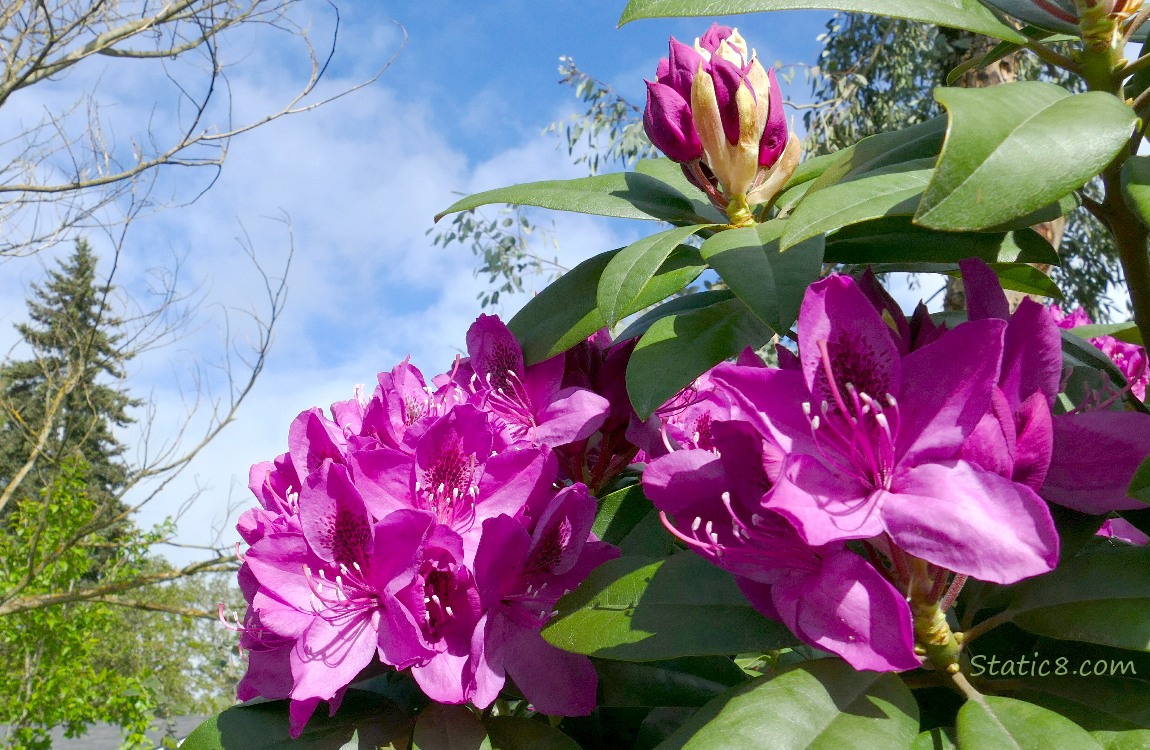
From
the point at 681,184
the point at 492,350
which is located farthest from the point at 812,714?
the point at 681,184

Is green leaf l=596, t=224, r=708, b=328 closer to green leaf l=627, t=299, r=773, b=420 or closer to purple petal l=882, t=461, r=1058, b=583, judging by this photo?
green leaf l=627, t=299, r=773, b=420

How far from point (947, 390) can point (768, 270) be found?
0.16 metres

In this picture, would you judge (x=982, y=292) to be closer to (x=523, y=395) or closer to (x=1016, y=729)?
(x=1016, y=729)

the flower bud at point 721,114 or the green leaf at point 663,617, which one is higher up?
the flower bud at point 721,114

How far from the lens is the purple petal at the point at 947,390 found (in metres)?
0.55

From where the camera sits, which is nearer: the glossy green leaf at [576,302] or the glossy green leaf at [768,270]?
the glossy green leaf at [768,270]

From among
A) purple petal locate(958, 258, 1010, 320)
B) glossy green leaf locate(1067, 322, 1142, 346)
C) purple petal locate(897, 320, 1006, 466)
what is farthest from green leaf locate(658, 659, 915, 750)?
glossy green leaf locate(1067, 322, 1142, 346)

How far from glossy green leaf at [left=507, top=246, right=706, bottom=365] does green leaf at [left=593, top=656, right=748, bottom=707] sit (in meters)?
0.29

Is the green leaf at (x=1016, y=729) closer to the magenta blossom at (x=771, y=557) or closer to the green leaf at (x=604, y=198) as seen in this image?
the magenta blossom at (x=771, y=557)

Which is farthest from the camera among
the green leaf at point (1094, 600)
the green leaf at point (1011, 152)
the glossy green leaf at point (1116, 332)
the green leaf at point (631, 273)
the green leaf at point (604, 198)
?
the glossy green leaf at point (1116, 332)

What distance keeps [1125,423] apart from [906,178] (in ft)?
0.69

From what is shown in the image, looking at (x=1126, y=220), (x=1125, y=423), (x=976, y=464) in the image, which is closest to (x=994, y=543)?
(x=976, y=464)

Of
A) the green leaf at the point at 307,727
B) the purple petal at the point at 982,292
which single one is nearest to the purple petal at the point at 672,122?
the purple petal at the point at 982,292

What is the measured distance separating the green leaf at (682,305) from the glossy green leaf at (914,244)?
10 centimetres
